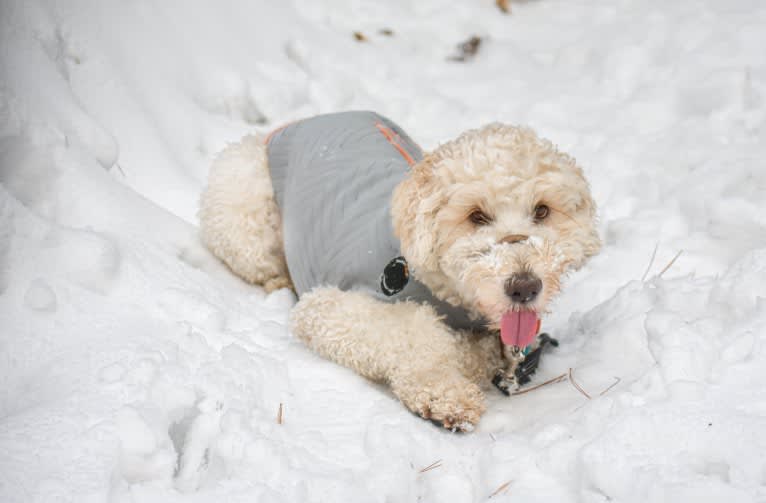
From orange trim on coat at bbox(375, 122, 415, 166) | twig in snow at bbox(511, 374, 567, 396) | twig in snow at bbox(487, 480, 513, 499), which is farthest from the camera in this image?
orange trim on coat at bbox(375, 122, 415, 166)

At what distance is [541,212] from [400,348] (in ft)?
2.65

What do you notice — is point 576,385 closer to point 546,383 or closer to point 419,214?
point 546,383

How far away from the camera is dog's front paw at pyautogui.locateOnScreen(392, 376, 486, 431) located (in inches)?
82.3

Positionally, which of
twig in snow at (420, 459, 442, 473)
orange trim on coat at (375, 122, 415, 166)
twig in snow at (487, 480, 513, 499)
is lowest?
twig in snow at (420, 459, 442, 473)

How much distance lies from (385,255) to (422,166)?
48 cm

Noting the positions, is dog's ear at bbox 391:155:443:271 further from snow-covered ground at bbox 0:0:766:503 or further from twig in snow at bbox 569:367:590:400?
twig in snow at bbox 569:367:590:400

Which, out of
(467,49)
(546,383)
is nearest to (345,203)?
(546,383)

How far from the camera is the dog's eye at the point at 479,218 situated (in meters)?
2.20

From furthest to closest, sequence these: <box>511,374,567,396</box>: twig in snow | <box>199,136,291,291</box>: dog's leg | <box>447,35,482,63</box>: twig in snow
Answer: <box>447,35,482,63</box>: twig in snow
<box>199,136,291,291</box>: dog's leg
<box>511,374,567,396</box>: twig in snow

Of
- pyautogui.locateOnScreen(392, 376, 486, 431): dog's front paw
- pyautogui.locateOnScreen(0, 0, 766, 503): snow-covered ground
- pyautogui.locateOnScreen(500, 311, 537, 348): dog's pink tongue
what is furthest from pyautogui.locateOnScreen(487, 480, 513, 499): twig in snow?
pyautogui.locateOnScreen(500, 311, 537, 348): dog's pink tongue

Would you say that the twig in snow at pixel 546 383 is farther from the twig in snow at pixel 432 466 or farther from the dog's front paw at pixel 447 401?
the twig in snow at pixel 432 466

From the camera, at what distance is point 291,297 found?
3.31 m

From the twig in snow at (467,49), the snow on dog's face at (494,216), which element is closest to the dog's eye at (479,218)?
the snow on dog's face at (494,216)

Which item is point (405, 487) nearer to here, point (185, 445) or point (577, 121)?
point (185, 445)
